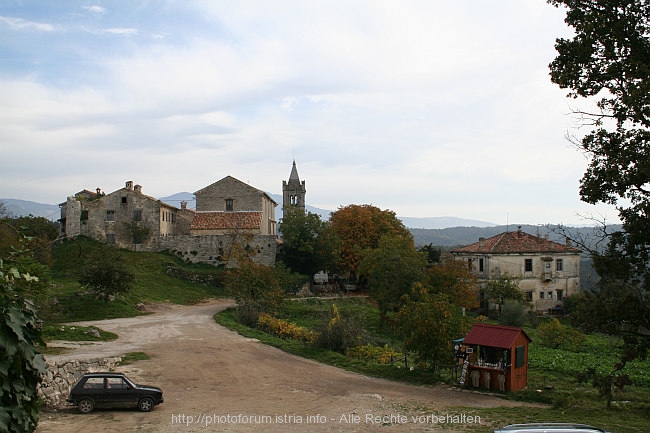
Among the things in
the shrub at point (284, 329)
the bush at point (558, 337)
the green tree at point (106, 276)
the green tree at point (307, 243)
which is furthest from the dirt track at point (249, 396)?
the green tree at point (307, 243)

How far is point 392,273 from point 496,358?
1864 centimetres

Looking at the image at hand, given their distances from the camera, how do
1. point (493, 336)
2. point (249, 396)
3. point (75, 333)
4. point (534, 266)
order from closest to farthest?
point (249, 396) < point (493, 336) < point (75, 333) < point (534, 266)

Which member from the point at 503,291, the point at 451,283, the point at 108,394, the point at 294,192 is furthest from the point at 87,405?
the point at 294,192

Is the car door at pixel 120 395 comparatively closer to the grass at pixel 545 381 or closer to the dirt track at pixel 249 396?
the dirt track at pixel 249 396

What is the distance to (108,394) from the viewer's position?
658 inches

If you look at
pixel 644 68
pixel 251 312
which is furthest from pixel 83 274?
pixel 644 68

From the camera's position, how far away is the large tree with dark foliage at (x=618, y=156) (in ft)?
41.3

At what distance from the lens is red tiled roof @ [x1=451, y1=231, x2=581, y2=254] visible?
184ft

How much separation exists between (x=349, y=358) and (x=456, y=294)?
59.2ft

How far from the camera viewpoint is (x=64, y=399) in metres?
17.1

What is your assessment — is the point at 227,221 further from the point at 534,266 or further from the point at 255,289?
the point at 534,266

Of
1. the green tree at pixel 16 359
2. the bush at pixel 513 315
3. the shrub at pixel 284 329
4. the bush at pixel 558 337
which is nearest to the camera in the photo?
the green tree at pixel 16 359

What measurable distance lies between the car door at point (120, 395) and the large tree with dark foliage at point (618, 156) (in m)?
13.0

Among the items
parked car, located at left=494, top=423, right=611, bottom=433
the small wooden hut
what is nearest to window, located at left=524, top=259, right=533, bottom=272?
the small wooden hut
